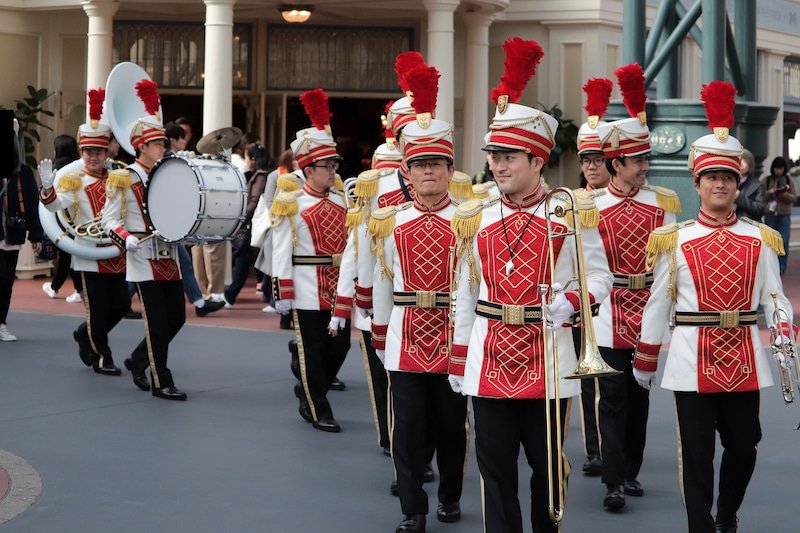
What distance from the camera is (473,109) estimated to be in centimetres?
1766

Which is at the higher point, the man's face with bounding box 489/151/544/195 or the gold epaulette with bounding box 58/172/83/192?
the gold epaulette with bounding box 58/172/83/192

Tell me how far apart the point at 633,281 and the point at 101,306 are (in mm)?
4728

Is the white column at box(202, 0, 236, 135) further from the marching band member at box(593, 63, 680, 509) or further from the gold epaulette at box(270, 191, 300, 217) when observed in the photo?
the marching band member at box(593, 63, 680, 509)

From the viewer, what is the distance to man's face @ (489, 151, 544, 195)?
4867 millimetres

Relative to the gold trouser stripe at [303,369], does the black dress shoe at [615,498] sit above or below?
below

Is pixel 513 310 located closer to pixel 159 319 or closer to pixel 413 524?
pixel 413 524

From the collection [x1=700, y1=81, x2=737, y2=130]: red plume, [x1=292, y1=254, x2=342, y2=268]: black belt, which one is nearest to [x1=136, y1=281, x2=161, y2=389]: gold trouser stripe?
[x1=292, y1=254, x2=342, y2=268]: black belt

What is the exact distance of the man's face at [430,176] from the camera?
19.0 feet

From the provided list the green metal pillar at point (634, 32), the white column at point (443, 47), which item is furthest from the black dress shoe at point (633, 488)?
the white column at point (443, 47)

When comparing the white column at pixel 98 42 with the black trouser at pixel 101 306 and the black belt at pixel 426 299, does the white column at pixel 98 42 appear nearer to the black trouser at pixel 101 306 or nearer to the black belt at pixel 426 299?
the black trouser at pixel 101 306

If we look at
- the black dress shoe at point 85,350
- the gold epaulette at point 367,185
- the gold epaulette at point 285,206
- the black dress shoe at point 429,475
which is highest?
the gold epaulette at point 367,185

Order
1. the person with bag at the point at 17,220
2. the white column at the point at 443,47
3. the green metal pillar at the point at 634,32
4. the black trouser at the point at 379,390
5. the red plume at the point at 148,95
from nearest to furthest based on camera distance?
the black trouser at the point at 379,390 → the red plume at the point at 148,95 → the person with bag at the point at 17,220 → the green metal pillar at the point at 634,32 → the white column at the point at 443,47

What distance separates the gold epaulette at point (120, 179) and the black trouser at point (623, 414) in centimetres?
397

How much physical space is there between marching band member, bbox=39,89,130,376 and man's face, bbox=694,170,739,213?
17.7 feet
